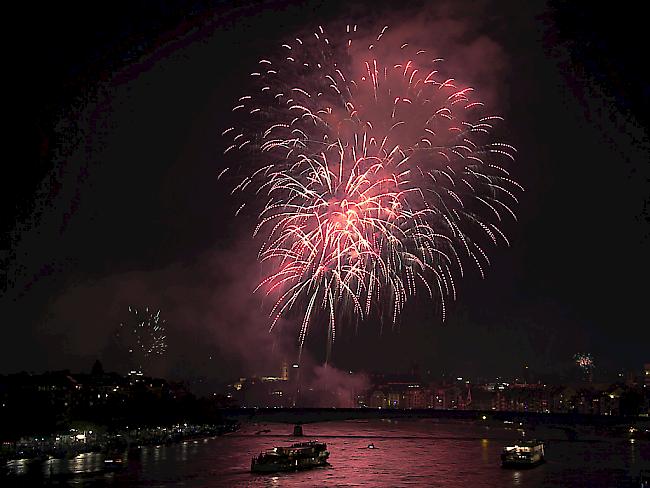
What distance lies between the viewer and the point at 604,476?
118 feet

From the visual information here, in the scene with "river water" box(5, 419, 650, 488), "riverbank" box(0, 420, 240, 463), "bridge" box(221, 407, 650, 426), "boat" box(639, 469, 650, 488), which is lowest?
"boat" box(639, 469, 650, 488)

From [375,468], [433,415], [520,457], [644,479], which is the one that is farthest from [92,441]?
[433,415]

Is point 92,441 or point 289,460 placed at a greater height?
point 92,441

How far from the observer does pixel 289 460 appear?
3984cm

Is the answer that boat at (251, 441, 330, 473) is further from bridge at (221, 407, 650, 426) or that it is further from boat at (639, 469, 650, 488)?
bridge at (221, 407, 650, 426)

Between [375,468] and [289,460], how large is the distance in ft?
13.5

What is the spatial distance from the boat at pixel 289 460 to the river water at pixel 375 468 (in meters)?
0.75

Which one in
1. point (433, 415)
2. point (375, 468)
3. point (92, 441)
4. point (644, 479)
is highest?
point (433, 415)

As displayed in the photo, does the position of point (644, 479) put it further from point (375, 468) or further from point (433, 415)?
point (433, 415)

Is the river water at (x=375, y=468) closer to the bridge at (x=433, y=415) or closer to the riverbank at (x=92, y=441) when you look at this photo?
the riverbank at (x=92, y=441)

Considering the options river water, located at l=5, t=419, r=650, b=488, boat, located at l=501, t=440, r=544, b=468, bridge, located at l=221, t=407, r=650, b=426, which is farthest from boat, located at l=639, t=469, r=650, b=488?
bridge, located at l=221, t=407, r=650, b=426

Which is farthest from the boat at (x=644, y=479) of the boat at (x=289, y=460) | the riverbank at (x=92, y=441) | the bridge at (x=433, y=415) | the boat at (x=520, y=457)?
the bridge at (x=433, y=415)

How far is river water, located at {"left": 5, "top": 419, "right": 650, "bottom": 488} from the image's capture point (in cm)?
3391

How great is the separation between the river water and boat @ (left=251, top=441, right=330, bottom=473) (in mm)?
746
